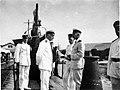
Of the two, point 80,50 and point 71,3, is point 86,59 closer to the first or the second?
point 80,50

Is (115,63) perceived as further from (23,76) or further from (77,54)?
(23,76)

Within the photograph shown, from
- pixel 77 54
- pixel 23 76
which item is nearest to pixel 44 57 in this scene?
pixel 77 54

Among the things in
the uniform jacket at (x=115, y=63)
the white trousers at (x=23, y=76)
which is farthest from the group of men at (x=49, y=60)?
the uniform jacket at (x=115, y=63)

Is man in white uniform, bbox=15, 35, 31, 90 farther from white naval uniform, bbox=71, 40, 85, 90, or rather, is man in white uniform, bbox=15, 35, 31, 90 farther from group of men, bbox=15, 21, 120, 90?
white naval uniform, bbox=71, 40, 85, 90

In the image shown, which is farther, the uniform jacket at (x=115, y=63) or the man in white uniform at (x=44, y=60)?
the man in white uniform at (x=44, y=60)

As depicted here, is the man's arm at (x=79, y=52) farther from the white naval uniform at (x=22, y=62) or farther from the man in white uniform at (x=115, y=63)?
the white naval uniform at (x=22, y=62)

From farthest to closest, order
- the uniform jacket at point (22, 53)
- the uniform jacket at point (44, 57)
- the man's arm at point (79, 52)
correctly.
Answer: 1. the uniform jacket at point (22, 53)
2. the man's arm at point (79, 52)
3. the uniform jacket at point (44, 57)

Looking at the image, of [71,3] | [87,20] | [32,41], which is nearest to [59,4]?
[71,3]

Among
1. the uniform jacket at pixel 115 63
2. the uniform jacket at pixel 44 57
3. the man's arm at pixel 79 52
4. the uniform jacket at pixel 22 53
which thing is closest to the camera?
the uniform jacket at pixel 115 63

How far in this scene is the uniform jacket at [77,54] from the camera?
337 centimetres

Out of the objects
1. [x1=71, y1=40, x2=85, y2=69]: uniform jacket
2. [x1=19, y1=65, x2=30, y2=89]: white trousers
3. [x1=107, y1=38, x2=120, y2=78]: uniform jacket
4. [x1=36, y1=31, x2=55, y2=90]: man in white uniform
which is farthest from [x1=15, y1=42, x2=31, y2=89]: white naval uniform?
[x1=107, y1=38, x2=120, y2=78]: uniform jacket

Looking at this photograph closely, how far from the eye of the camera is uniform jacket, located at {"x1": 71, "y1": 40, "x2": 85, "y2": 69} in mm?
3367

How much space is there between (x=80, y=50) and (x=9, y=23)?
5.05 ft

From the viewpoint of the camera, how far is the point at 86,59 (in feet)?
12.6
